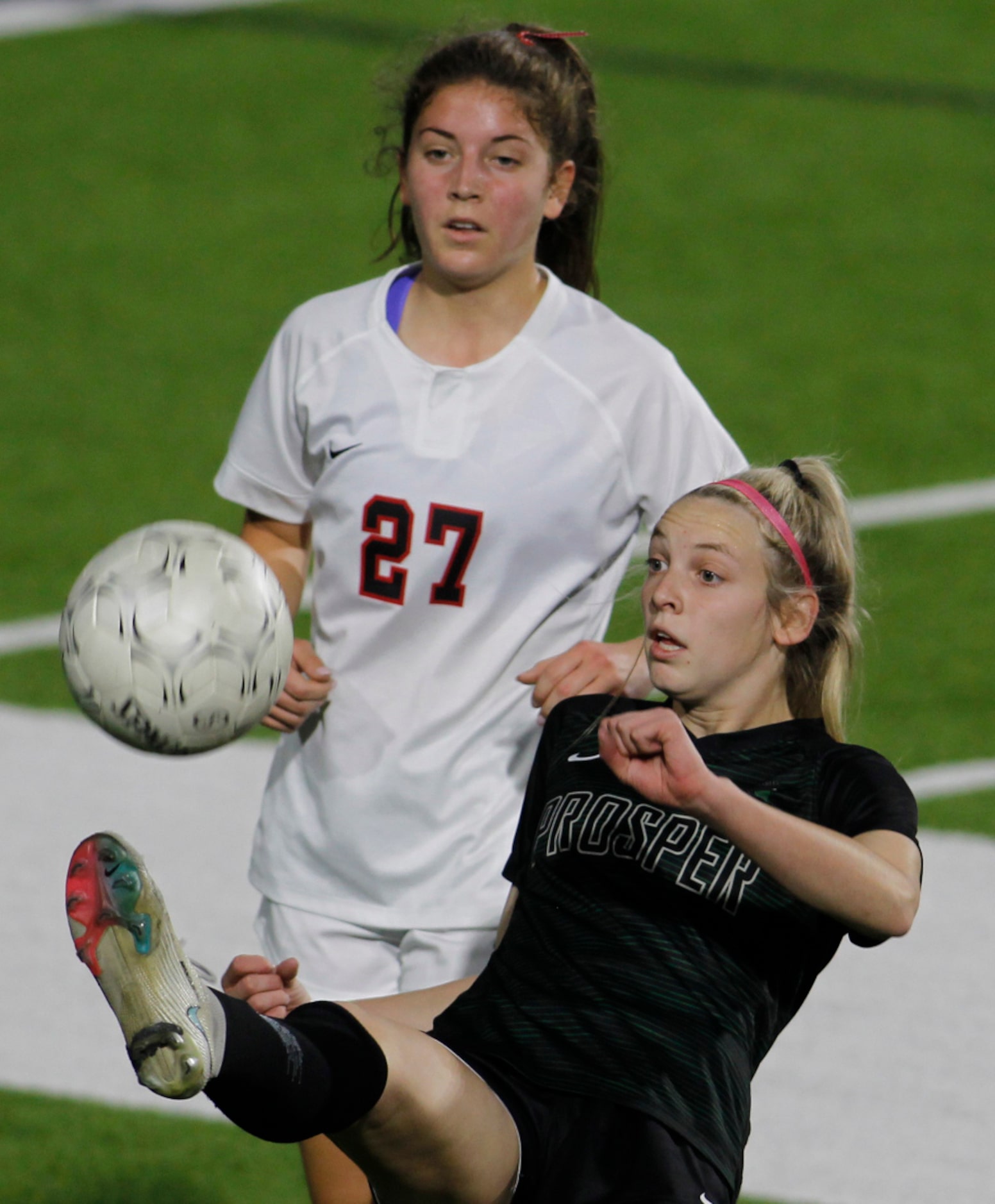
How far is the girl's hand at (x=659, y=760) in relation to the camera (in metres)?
3.10

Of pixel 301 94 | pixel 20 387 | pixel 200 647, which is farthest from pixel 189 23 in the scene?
pixel 200 647

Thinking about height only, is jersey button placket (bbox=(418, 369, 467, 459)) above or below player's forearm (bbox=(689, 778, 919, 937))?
above

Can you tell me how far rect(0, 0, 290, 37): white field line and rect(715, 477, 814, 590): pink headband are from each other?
37.7 ft

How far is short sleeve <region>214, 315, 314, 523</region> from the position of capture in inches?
162

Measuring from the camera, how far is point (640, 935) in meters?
3.41

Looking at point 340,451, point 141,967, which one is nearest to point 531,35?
point 340,451

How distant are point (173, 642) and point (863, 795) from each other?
112cm

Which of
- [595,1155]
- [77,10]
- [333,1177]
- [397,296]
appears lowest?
[333,1177]

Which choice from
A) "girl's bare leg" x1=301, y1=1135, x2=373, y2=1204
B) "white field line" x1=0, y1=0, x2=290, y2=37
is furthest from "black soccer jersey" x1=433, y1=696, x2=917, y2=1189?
"white field line" x1=0, y1=0, x2=290, y2=37

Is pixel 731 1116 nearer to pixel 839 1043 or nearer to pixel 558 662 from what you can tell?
pixel 558 662

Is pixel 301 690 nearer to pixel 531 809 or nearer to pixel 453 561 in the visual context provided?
pixel 453 561

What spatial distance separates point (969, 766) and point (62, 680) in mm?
2950

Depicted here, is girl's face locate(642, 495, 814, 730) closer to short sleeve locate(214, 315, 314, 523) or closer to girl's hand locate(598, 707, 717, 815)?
girl's hand locate(598, 707, 717, 815)

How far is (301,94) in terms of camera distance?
1295 cm
